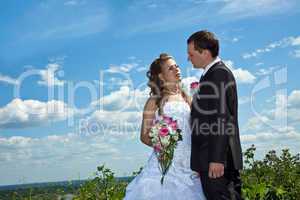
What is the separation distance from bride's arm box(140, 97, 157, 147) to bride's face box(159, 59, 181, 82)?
1.11 ft

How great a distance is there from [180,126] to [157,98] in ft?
1.72

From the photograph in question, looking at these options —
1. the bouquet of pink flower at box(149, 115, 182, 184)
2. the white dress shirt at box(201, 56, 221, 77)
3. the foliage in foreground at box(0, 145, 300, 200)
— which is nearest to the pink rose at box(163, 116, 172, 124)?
the bouquet of pink flower at box(149, 115, 182, 184)

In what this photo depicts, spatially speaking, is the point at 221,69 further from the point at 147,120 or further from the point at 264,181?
the point at 264,181

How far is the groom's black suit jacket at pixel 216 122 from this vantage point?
18.0ft

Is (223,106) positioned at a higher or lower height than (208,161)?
higher

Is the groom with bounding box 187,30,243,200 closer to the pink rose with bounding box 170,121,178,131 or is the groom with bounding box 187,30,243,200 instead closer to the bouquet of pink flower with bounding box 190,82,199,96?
the bouquet of pink flower with bounding box 190,82,199,96

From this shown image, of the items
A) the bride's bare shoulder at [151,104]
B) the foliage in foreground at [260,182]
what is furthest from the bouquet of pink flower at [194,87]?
the foliage in foreground at [260,182]

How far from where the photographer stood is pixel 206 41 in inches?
225

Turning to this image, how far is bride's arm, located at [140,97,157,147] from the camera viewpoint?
641 cm

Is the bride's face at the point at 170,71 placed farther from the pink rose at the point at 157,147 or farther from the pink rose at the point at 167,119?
the pink rose at the point at 157,147

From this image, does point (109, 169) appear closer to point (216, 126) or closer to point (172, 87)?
point (172, 87)

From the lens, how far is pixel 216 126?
5449 mm

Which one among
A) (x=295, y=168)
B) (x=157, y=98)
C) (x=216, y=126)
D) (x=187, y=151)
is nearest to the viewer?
(x=216, y=126)

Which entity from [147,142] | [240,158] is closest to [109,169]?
[147,142]
